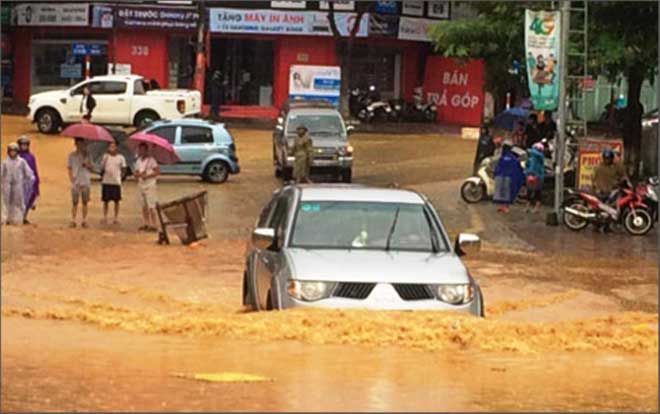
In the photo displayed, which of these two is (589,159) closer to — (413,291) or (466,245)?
(466,245)

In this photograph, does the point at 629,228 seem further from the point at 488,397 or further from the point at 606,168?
the point at 488,397

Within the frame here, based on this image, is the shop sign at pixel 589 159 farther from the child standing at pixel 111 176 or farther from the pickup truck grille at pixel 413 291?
the pickup truck grille at pixel 413 291

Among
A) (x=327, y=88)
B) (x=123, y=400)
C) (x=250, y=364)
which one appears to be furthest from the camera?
(x=327, y=88)

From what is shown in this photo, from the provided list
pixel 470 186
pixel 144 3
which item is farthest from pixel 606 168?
pixel 144 3

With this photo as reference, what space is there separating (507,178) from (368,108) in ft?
70.5

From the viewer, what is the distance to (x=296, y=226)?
466 inches

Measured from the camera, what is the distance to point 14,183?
22.0 m

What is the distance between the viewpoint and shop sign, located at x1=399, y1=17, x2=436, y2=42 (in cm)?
5184

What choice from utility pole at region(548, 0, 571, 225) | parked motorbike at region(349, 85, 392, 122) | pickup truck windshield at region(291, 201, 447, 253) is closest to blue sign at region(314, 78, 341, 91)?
parked motorbike at region(349, 85, 392, 122)

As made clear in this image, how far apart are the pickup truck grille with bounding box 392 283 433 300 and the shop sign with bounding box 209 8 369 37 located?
39.7 meters

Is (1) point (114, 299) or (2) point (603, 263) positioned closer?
(1) point (114, 299)

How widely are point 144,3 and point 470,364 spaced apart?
137 feet

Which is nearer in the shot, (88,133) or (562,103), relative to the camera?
(88,133)

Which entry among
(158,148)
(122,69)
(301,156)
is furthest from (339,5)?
(158,148)
